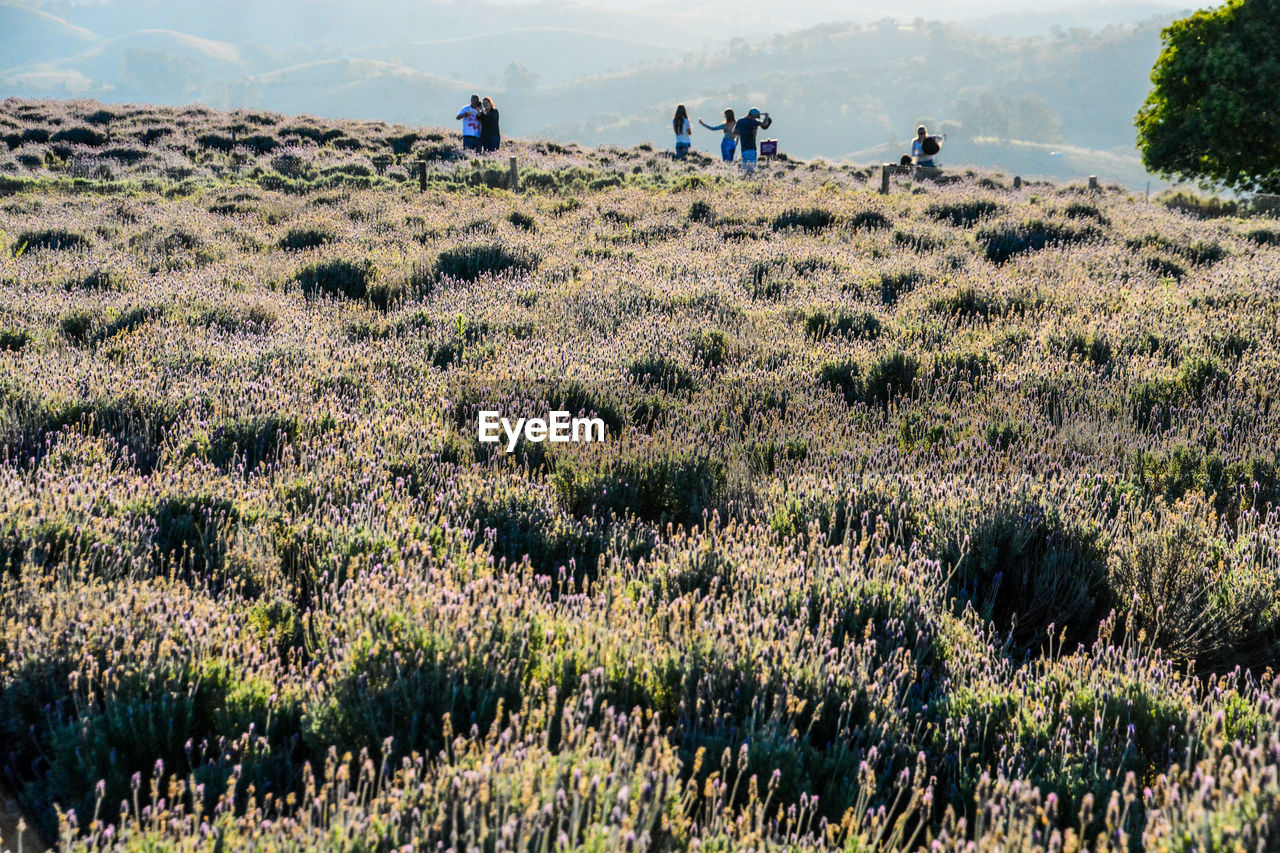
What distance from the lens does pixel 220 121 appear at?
25.6 metres

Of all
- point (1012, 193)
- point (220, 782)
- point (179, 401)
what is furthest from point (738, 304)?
point (1012, 193)

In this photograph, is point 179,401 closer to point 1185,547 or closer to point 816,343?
point 816,343

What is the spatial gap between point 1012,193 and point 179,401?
56.9ft

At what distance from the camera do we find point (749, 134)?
21297mm

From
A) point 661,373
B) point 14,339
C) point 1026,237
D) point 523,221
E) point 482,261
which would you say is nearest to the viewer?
point 661,373

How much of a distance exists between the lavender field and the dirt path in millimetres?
41

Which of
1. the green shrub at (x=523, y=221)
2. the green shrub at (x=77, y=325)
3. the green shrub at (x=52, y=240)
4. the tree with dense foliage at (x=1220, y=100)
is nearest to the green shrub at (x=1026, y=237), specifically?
the green shrub at (x=523, y=221)

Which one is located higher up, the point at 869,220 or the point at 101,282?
the point at 869,220

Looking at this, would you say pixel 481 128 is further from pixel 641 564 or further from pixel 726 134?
pixel 641 564

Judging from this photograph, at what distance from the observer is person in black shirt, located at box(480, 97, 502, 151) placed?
22.5m

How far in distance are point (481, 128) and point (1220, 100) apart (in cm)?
1645

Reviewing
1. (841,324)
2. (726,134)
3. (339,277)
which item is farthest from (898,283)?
(726,134)

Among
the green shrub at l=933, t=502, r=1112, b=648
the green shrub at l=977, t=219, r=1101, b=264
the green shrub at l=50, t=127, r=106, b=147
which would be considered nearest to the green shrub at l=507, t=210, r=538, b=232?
the green shrub at l=977, t=219, r=1101, b=264

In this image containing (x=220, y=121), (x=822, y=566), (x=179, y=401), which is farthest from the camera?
(x=220, y=121)
